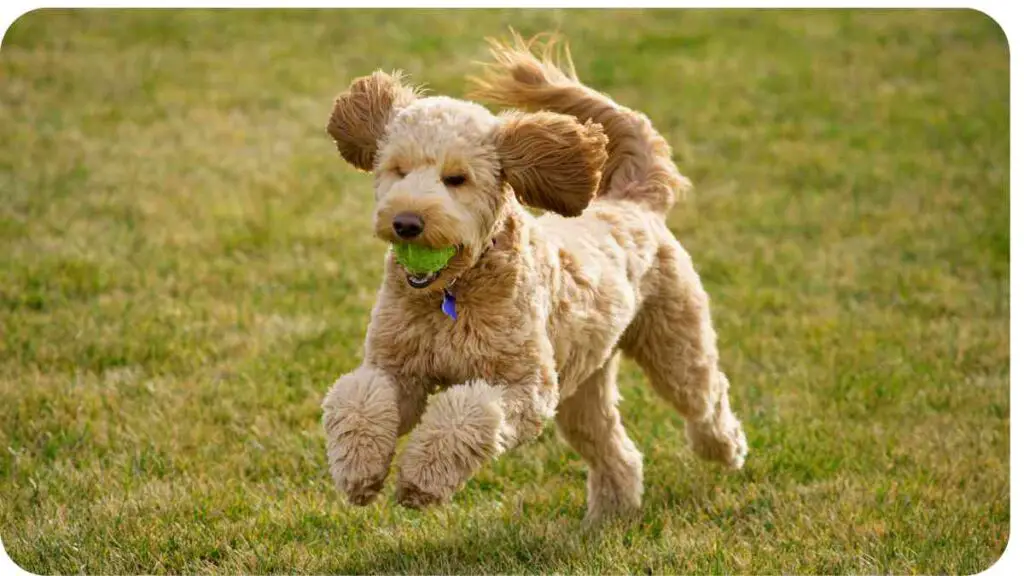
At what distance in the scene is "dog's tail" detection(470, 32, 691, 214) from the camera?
19.0 feet

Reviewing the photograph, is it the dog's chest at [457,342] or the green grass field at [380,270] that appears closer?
the dog's chest at [457,342]

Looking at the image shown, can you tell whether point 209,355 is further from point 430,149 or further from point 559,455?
point 430,149

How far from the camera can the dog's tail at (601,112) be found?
5805 millimetres

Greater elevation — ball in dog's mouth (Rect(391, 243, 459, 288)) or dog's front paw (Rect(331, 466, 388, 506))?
ball in dog's mouth (Rect(391, 243, 459, 288))

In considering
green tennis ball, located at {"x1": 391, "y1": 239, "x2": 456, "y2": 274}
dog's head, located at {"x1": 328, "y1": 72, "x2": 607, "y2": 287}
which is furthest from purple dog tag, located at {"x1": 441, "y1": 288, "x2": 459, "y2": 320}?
green tennis ball, located at {"x1": 391, "y1": 239, "x2": 456, "y2": 274}

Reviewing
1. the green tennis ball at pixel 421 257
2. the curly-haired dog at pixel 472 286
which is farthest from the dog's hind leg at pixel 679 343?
the green tennis ball at pixel 421 257

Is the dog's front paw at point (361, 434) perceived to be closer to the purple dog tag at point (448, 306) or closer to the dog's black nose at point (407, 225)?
the purple dog tag at point (448, 306)

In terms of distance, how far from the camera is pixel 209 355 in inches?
304

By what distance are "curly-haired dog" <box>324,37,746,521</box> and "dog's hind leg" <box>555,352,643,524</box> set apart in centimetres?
57

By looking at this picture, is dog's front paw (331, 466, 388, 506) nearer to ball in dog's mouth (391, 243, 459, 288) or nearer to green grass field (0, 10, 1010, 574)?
ball in dog's mouth (391, 243, 459, 288)

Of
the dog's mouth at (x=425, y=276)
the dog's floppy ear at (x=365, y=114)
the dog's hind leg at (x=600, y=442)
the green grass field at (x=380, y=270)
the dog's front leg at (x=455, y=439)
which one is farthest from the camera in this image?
the dog's hind leg at (x=600, y=442)

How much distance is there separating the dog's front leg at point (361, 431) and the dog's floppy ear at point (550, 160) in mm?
813

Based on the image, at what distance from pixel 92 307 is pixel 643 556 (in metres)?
4.37

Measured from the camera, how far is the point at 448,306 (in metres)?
A: 4.62
